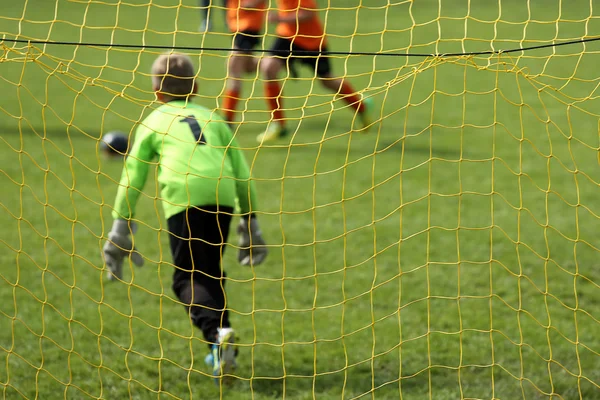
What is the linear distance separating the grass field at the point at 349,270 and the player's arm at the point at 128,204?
18cm

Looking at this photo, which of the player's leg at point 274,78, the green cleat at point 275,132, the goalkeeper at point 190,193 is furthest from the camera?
the green cleat at point 275,132

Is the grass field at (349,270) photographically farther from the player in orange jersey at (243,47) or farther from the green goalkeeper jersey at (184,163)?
the player in orange jersey at (243,47)

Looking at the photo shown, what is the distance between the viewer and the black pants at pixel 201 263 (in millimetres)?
3537

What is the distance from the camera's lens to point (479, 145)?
7.64 metres

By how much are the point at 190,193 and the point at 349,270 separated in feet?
5.41

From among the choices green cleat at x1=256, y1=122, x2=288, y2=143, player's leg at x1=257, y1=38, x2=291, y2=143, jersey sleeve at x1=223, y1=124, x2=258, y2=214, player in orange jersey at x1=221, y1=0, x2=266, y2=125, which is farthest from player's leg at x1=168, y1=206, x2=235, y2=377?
green cleat at x1=256, y1=122, x2=288, y2=143

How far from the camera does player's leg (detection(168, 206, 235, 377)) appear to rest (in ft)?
11.5

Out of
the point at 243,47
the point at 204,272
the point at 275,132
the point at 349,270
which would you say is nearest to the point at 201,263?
the point at 204,272

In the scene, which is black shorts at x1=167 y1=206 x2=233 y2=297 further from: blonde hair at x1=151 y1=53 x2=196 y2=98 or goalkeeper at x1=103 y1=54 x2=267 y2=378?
blonde hair at x1=151 y1=53 x2=196 y2=98

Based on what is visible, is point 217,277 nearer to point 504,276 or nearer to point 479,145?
point 504,276

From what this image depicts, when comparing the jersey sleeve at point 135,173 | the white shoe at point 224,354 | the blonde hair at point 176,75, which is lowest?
the white shoe at point 224,354

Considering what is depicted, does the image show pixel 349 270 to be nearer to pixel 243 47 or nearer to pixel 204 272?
pixel 204 272

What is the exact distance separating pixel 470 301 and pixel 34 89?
7089mm

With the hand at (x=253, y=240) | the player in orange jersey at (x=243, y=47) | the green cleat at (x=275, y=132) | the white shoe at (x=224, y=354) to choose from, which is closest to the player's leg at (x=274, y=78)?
the green cleat at (x=275, y=132)
